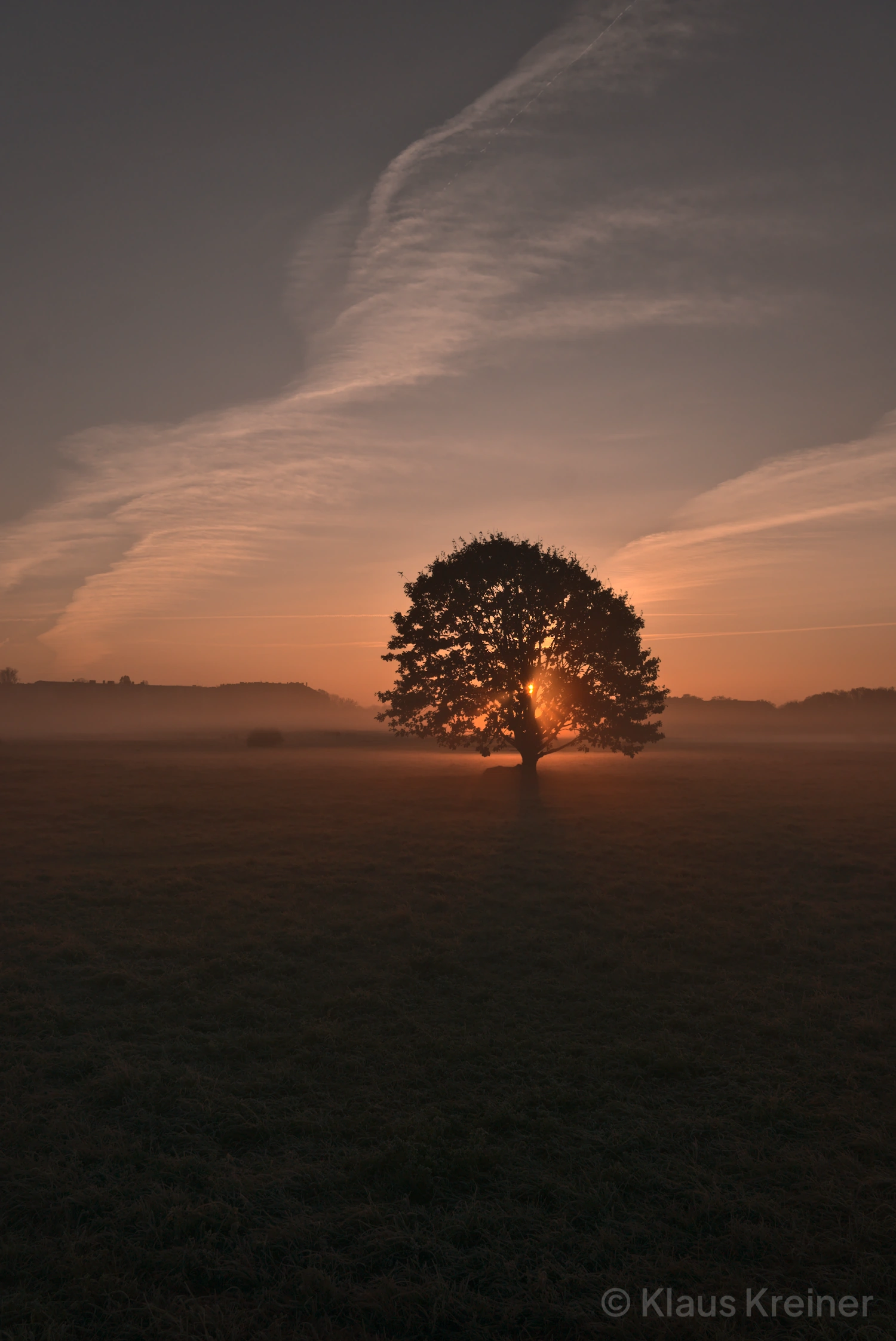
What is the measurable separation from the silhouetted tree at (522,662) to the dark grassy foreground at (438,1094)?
18.1 metres

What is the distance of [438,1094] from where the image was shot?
921cm

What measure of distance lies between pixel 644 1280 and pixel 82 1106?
7.05 meters

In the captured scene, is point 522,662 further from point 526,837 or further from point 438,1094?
point 438,1094

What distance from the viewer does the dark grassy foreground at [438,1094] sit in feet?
20.0

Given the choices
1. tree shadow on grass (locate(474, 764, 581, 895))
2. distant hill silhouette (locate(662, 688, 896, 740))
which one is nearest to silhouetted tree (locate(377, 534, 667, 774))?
tree shadow on grass (locate(474, 764, 581, 895))

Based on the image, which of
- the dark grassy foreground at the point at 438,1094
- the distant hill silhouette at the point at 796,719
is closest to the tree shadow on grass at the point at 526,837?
the dark grassy foreground at the point at 438,1094

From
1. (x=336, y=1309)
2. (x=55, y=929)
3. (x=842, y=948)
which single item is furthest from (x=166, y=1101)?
(x=842, y=948)

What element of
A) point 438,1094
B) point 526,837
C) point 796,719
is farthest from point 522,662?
point 796,719

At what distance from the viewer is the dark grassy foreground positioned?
6.09 m

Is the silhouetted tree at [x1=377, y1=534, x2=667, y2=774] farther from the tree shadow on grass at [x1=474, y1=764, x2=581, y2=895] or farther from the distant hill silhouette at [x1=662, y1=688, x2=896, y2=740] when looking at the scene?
the distant hill silhouette at [x1=662, y1=688, x2=896, y2=740]

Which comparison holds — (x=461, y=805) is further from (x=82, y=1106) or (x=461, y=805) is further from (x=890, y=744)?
(x=890, y=744)

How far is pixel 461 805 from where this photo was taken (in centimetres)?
3409

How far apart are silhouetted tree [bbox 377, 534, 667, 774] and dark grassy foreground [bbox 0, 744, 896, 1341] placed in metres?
18.1

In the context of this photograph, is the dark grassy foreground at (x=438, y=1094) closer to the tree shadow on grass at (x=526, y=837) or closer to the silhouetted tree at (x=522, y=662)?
the tree shadow on grass at (x=526, y=837)
